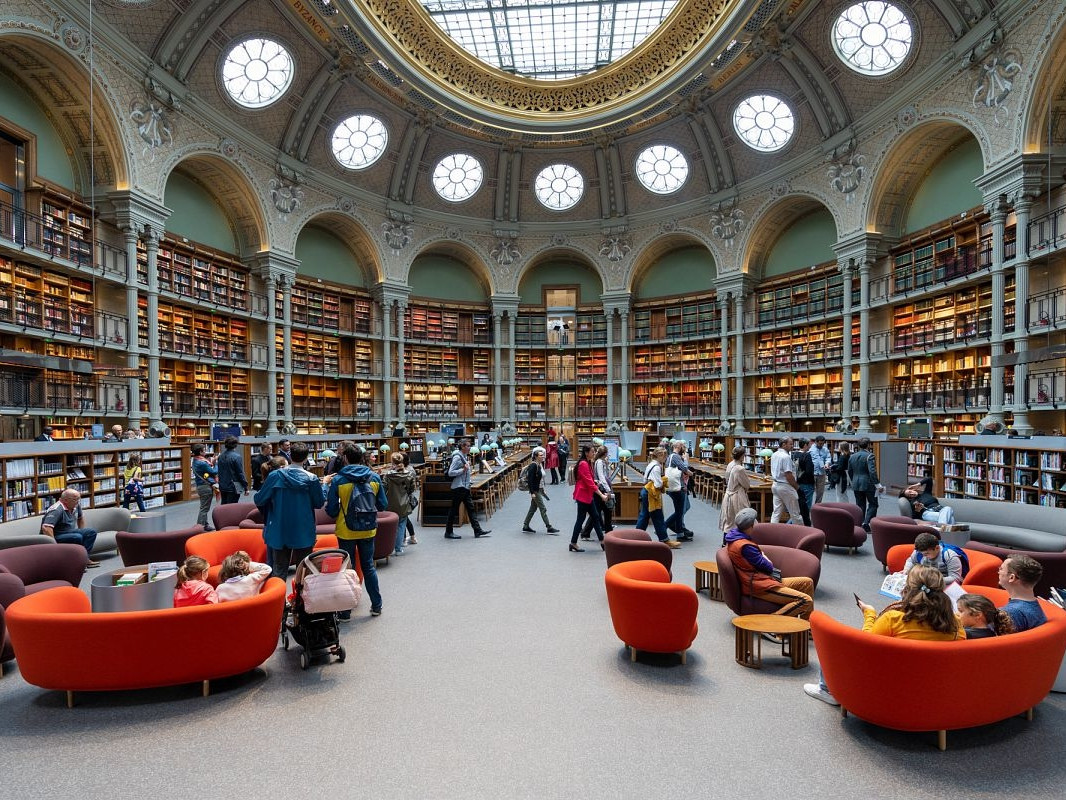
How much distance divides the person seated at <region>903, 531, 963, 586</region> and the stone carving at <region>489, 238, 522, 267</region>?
23.6m

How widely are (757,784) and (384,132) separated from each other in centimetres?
2393

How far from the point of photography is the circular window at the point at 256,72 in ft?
56.7

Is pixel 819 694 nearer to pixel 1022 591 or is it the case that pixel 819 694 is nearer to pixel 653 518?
pixel 1022 591

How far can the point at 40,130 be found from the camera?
1365 cm

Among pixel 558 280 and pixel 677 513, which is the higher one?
pixel 558 280

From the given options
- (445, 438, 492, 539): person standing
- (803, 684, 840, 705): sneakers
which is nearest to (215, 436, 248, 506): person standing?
(445, 438, 492, 539): person standing

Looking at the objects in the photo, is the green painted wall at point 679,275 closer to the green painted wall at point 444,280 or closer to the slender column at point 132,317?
the green painted wall at point 444,280

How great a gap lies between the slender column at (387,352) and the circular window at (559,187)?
336 inches

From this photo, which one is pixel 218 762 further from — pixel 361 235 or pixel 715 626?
pixel 361 235

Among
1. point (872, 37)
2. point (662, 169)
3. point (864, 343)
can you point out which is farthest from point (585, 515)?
point (662, 169)

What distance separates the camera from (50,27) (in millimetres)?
12375

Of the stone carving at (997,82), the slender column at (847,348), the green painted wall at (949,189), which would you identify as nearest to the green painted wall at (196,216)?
the slender column at (847,348)

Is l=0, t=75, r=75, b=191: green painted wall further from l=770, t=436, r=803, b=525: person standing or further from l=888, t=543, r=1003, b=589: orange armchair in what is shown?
l=888, t=543, r=1003, b=589: orange armchair

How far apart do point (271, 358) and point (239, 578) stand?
17281 millimetres
